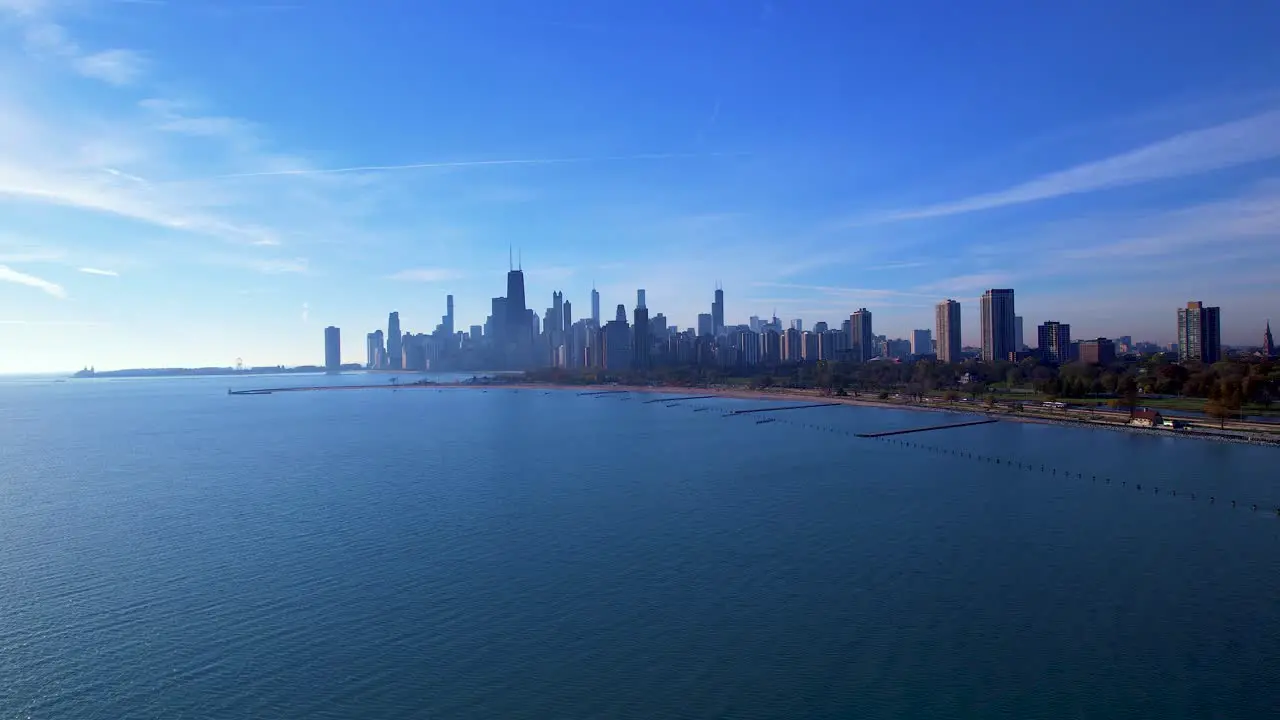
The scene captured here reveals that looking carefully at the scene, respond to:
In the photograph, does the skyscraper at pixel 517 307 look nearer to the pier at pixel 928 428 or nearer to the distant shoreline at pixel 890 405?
the distant shoreline at pixel 890 405

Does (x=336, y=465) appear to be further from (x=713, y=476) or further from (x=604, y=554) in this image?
Result: (x=604, y=554)

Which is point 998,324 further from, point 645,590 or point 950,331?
point 645,590

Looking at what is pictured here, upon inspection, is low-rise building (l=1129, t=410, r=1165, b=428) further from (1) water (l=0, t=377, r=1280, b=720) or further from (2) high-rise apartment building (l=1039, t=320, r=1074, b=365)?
(2) high-rise apartment building (l=1039, t=320, r=1074, b=365)

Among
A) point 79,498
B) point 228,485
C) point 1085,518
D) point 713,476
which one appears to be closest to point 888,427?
point 713,476

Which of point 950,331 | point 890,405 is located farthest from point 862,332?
point 890,405

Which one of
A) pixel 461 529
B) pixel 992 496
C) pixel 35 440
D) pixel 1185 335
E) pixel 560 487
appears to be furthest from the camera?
pixel 1185 335

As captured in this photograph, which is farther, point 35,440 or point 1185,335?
point 1185,335

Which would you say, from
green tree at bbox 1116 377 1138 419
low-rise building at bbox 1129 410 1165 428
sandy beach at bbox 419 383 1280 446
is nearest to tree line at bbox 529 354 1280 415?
green tree at bbox 1116 377 1138 419

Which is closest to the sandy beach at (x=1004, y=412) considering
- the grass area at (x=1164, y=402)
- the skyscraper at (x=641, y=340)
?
the grass area at (x=1164, y=402)
